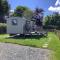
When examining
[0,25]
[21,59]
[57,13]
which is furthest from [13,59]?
[57,13]

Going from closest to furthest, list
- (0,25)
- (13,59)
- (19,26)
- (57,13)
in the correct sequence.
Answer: (13,59), (19,26), (0,25), (57,13)

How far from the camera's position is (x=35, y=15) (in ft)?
287

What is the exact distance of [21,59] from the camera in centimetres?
1061

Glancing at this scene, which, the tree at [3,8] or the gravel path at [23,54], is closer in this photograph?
the gravel path at [23,54]

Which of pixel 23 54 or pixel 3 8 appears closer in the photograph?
pixel 23 54

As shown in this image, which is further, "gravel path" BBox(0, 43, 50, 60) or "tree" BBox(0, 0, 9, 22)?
"tree" BBox(0, 0, 9, 22)

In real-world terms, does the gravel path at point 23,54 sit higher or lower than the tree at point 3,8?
lower

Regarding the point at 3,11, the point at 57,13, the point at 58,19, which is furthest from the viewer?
the point at 57,13

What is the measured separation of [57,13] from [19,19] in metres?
55.9

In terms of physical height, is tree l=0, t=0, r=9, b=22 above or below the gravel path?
above

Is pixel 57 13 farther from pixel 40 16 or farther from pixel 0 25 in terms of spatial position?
pixel 0 25

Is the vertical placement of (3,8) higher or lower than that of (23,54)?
higher

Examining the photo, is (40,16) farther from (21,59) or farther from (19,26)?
(21,59)

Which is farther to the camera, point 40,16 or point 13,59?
point 40,16
